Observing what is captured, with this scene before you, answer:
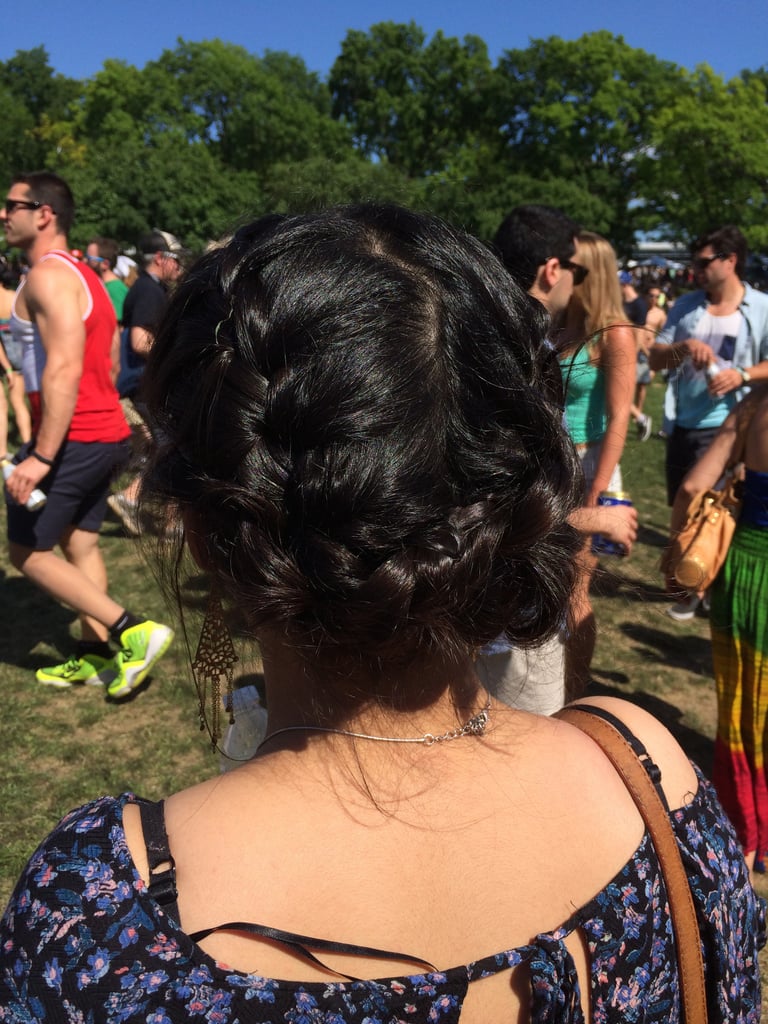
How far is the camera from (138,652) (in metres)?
4.02

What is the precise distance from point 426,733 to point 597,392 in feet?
9.40

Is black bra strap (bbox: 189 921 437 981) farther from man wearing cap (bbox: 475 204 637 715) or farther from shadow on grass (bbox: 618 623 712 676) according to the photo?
shadow on grass (bbox: 618 623 712 676)

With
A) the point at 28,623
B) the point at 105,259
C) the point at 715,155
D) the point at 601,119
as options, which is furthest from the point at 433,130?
the point at 28,623

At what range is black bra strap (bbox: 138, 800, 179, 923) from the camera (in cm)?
83

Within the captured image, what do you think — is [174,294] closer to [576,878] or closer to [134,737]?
[576,878]

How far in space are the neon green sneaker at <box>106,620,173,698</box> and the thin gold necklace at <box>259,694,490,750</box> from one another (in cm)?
317

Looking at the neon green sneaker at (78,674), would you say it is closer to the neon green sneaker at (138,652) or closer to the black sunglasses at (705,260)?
the neon green sneaker at (138,652)

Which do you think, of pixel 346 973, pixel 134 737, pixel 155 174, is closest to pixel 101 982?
pixel 346 973

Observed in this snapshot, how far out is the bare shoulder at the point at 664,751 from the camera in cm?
108

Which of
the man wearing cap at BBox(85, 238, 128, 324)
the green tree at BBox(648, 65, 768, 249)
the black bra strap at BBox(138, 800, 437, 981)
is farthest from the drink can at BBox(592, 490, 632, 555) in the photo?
the green tree at BBox(648, 65, 768, 249)

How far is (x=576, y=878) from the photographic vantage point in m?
0.96

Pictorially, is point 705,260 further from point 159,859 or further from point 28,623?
point 159,859

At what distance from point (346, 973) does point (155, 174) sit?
3393 cm

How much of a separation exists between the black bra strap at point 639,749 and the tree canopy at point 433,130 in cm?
2900
